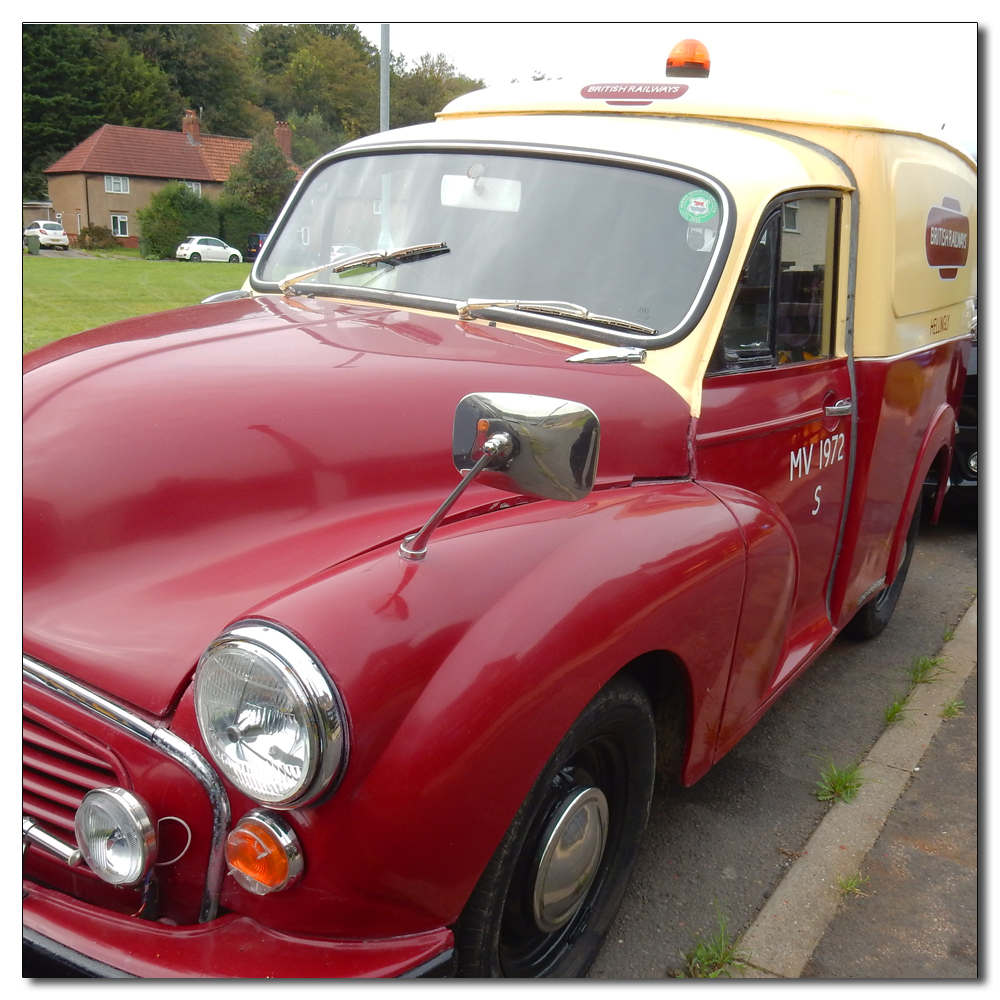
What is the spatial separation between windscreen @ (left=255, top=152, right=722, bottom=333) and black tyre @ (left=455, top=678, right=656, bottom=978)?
1.13 m

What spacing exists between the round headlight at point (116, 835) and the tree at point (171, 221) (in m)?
4.93

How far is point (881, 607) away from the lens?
171 inches

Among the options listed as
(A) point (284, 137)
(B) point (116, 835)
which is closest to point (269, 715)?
(B) point (116, 835)

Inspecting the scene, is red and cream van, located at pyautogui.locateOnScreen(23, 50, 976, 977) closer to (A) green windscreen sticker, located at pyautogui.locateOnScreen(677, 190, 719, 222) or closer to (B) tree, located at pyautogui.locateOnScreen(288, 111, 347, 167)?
(A) green windscreen sticker, located at pyautogui.locateOnScreen(677, 190, 719, 222)

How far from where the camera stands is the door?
2.53 metres

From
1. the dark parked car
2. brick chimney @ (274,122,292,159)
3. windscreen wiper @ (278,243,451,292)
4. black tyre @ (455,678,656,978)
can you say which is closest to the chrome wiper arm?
windscreen wiper @ (278,243,451,292)

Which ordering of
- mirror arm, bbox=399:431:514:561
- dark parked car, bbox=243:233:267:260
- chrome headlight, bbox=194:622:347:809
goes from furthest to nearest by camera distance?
dark parked car, bbox=243:233:267:260 < mirror arm, bbox=399:431:514:561 < chrome headlight, bbox=194:622:347:809

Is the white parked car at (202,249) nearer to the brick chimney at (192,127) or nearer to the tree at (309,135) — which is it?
the brick chimney at (192,127)

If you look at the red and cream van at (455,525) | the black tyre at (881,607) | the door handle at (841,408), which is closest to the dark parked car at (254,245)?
the red and cream van at (455,525)

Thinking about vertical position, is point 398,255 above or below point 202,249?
below

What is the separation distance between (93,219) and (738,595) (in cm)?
599

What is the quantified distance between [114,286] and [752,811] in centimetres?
692

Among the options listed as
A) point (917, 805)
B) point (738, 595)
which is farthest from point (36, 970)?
point (917, 805)

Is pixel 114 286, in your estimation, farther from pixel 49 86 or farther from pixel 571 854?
pixel 571 854
